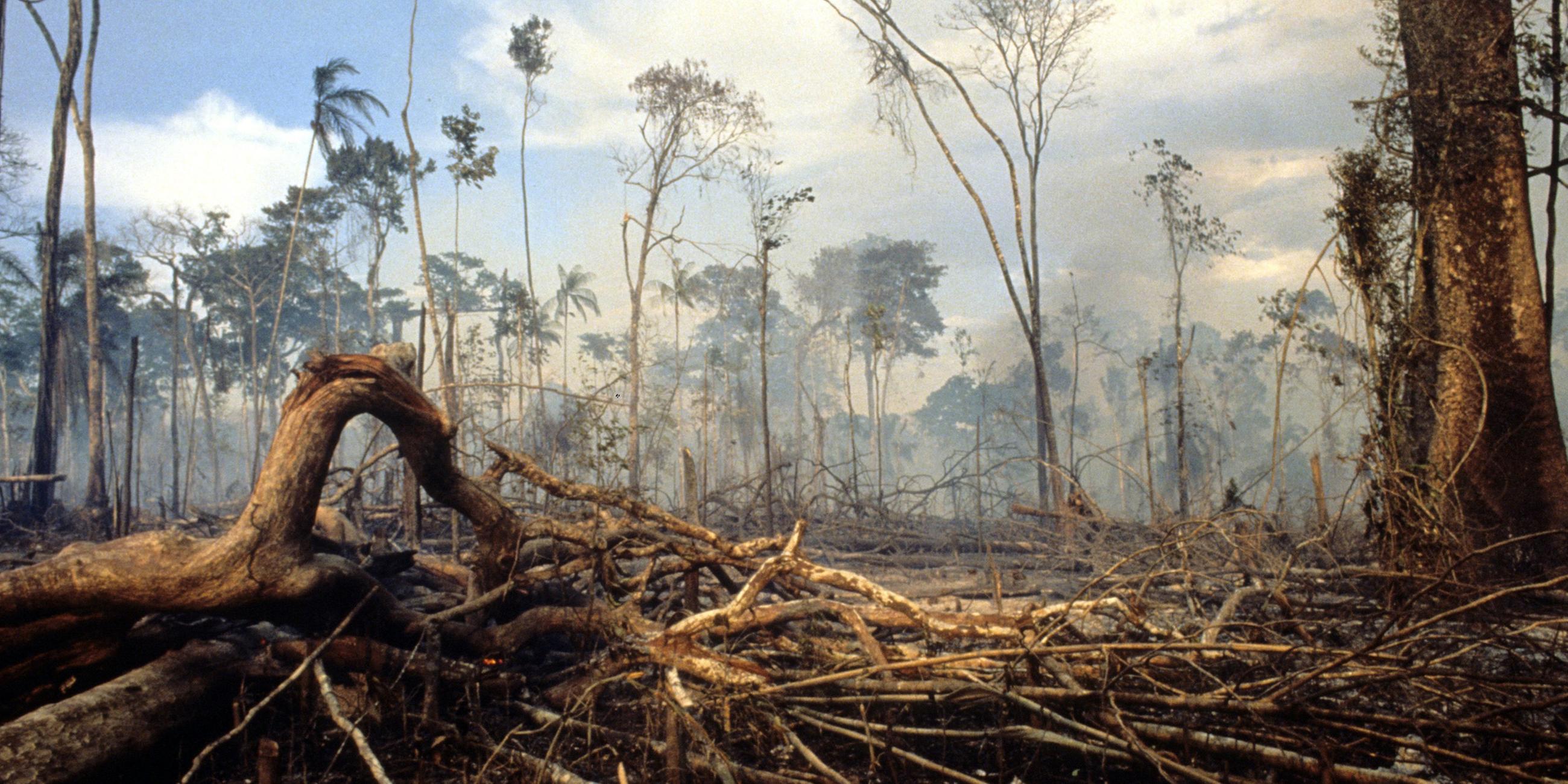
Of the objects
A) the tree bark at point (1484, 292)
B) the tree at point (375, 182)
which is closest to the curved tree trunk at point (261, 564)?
the tree bark at point (1484, 292)

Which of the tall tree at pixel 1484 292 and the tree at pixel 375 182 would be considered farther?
A: the tree at pixel 375 182

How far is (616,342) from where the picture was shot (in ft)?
159

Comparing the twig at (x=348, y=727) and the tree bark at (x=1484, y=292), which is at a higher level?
the tree bark at (x=1484, y=292)

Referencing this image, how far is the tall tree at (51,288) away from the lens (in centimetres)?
1130

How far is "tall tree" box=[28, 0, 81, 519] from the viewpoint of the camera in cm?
1130

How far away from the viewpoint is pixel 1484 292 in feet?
18.9

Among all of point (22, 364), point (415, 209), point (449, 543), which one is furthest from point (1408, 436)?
point (22, 364)

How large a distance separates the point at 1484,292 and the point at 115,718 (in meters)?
8.71

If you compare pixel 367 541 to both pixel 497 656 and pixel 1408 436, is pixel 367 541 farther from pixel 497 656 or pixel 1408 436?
pixel 1408 436

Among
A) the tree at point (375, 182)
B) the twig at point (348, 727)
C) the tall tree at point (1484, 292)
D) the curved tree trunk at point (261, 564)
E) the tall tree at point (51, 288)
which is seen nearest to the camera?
the twig at point (348, 727)

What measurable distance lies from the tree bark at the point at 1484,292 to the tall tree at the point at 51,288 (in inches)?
651

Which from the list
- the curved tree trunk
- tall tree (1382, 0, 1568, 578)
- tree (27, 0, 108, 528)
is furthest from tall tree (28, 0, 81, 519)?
tall tree (1382, 0, 1568, 578)

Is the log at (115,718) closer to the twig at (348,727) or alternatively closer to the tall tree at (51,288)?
the twig at (348,727)

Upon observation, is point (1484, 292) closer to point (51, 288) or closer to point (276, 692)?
point (276, 692)
